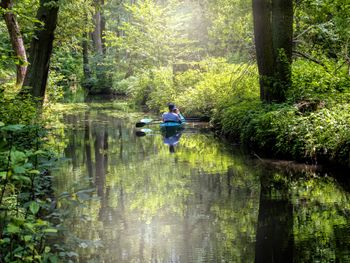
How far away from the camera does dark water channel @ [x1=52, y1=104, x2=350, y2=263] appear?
513 cm

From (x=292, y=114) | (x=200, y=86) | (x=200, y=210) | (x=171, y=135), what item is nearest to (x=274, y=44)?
(x=292, y=114)

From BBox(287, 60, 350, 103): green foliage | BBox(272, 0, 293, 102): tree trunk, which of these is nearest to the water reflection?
BBox(272, 0, 293, 102): tree trunk

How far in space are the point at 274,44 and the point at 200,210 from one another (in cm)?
679

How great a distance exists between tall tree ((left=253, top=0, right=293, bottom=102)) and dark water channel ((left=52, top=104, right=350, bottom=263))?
2.11m

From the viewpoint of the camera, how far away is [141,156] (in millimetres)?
11484

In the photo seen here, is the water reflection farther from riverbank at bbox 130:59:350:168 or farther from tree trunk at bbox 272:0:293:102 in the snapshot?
tree trunk at bbox 272:0:293:102

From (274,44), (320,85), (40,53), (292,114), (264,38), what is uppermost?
(264,38)

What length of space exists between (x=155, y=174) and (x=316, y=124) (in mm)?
3381

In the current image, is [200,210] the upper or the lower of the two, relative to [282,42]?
lower

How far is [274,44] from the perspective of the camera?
12.2m

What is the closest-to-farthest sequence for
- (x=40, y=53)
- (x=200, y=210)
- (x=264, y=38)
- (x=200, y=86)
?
(x=200, y=210)
(x=40, y=53)
(x=264, y=38)
(x=200, y=86)

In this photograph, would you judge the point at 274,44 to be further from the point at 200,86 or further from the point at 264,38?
the point at 200,86

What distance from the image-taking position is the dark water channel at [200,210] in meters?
5.13

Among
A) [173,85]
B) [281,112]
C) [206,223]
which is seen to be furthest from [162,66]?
[206,223]
